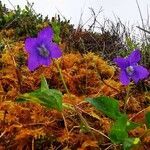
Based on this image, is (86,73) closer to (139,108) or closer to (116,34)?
(139,108)

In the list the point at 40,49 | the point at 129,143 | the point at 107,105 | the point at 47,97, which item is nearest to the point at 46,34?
the point at 40,49

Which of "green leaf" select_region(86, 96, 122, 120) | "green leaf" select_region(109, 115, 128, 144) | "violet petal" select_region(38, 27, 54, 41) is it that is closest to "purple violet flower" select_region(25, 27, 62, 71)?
"violet petal" select_region(38, 27, 54, 41)

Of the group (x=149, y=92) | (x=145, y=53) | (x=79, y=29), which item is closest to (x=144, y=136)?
(x=149, y=92)

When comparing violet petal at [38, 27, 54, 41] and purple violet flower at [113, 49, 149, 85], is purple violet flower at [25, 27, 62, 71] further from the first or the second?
purple violet flower at [113, 49, 149, 85]

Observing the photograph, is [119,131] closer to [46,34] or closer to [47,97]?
[47,97]

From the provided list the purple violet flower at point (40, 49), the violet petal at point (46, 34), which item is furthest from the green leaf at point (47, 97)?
the violet petal at point (46, 34)

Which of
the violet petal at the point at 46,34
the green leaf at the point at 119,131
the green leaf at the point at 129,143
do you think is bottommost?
the green leaf at the point at 129,143

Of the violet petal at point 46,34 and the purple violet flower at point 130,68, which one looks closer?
the violet petal at point 46,34

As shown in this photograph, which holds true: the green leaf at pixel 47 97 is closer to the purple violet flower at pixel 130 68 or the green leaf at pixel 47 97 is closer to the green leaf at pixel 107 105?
the green leaf at pixel 107 105

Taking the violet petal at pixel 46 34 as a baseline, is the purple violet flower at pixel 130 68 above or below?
below
